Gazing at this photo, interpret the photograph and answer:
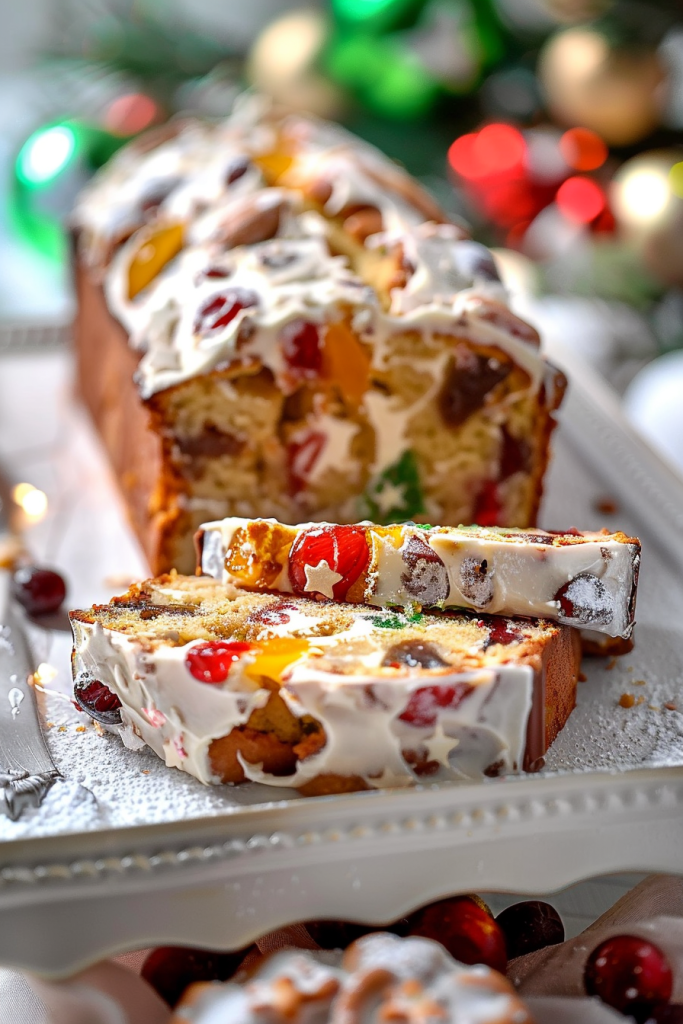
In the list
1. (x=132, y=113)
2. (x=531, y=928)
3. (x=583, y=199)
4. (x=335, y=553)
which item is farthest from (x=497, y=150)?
(x=531, y=928)

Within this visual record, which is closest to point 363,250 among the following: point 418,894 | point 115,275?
point 115,275

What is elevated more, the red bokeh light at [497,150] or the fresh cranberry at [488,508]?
the red bokeh light at [497,150]

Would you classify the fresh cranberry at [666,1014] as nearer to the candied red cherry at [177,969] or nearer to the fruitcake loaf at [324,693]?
the fruitcake loaf at [324,693]

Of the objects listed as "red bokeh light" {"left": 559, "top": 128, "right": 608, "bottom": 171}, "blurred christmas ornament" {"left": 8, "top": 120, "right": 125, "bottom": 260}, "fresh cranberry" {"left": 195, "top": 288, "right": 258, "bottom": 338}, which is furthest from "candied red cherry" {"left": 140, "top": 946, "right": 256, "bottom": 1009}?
"red bokeh light" {"left": 559, "top": 128, "right": 608, "bottom": 171}

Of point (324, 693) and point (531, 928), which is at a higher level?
point (324, 693)

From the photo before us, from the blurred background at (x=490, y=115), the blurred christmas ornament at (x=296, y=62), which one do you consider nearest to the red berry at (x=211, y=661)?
the blurred background at (x=490, y=115)

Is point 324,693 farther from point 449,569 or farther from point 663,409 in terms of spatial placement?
point 663,409

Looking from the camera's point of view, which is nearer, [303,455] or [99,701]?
[99,701]
